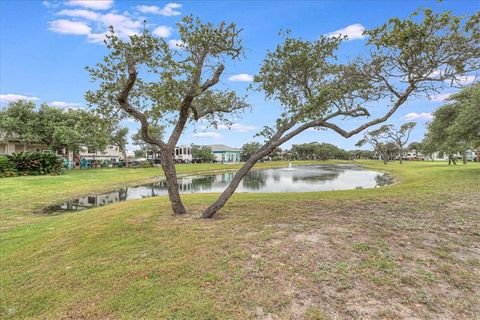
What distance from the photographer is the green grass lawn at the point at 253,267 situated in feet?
12.1

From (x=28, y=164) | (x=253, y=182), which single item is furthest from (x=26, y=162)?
(x=253, y=182)

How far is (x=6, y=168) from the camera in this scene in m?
25.8

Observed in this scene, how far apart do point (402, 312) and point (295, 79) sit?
22.8ft

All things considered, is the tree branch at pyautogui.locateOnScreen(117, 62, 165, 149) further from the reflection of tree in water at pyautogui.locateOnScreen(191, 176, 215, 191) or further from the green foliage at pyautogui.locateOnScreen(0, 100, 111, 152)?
the green foliage at pyautogui.locateOnScreen(0, 100, 111, 152)

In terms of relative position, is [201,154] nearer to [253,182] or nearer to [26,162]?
[26,162]

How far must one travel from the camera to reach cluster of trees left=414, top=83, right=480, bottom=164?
1702cm

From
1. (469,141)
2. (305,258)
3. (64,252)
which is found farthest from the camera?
(469,141)

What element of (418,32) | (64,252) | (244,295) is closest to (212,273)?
(244,295)

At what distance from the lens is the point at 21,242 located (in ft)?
25.1

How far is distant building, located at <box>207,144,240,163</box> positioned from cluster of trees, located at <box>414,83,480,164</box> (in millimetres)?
73387

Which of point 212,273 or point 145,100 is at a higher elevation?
point 145,100

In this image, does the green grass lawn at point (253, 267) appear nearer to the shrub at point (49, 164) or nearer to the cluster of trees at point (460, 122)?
the cluster of trees at point (460, 122)

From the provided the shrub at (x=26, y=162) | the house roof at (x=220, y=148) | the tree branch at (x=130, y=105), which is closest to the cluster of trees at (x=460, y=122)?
→ the tree branch at (x=130, y=105)

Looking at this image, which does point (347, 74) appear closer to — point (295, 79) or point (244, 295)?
point (295, 79)
